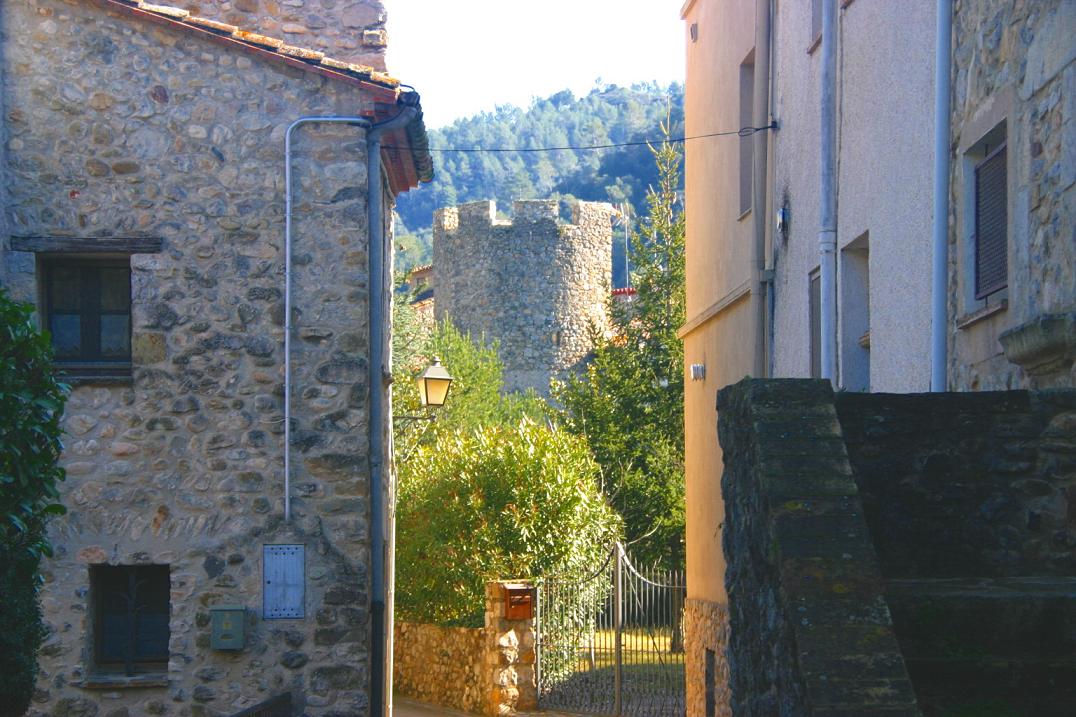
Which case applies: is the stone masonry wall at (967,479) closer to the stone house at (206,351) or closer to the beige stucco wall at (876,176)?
the beige stucco wall at (876,176)

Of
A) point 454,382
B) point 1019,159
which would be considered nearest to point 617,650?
point 1019,159

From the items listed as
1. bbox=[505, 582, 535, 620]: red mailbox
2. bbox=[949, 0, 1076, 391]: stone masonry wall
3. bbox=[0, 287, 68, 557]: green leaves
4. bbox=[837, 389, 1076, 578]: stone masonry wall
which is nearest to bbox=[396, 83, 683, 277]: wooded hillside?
bbox=[505, 582, 535, 620]: red mailbox

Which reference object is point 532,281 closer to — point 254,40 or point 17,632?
point 254,40

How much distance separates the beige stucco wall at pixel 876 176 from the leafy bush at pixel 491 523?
25.8ft

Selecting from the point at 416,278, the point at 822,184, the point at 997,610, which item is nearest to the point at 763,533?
the point at 997,610

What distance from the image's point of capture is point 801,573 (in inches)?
175

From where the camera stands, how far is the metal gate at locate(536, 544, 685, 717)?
53.8ft

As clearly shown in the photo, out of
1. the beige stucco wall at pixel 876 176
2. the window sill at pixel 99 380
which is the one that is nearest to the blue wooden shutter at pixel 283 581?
the window sill at pixel 99 380

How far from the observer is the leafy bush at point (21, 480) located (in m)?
5.70

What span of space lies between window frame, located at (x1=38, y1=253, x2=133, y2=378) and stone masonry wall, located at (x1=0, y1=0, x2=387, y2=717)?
0.15 meters

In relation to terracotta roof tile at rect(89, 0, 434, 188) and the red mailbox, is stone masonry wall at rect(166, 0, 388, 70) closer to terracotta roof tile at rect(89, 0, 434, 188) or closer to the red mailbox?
terracotta roof tile at rect(89, 0, 434, 188)

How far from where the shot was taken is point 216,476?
9992mm

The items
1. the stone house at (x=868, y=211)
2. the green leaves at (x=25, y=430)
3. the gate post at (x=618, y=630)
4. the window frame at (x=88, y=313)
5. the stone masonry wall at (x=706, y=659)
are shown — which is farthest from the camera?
the gate post at (x=618, y=630)

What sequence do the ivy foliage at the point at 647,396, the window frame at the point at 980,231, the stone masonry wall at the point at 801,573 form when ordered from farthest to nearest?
the ivy foliage at the point at 647,396
the window frame at the point at 980,231
the stone masonry wall at the point at 801,573
